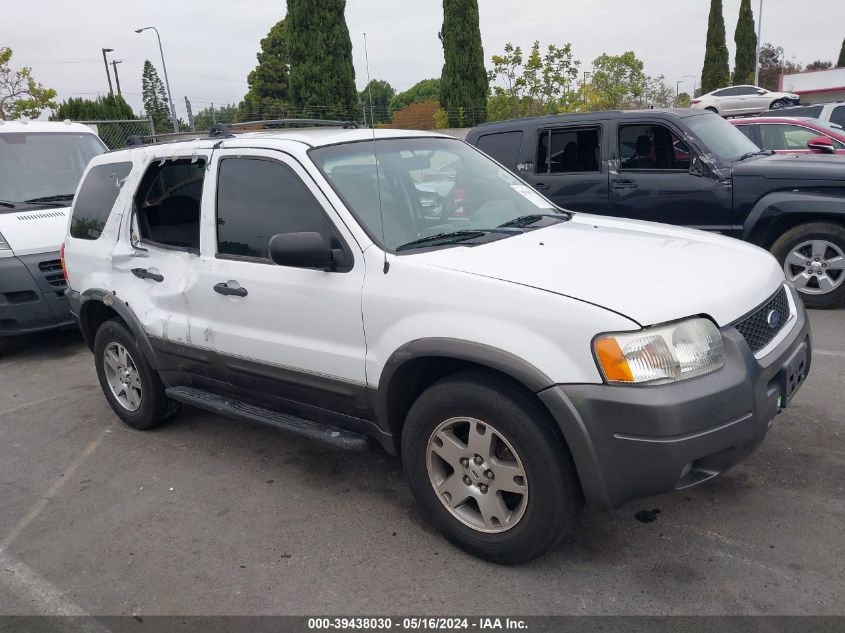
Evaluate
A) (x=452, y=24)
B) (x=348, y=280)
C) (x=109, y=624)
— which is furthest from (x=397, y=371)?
(x=452, y=24)

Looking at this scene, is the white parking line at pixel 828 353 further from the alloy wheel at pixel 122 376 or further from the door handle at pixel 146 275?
the alloy wheel at pixel 122 376

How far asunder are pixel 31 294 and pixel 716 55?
42.0 m

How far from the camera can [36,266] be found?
260 inches

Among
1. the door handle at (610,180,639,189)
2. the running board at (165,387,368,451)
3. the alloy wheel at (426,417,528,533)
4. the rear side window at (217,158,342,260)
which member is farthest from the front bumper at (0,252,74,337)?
the door handle at (610,180,639,189)

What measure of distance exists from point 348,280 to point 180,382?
1705mm

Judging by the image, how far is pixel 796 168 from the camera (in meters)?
6.47

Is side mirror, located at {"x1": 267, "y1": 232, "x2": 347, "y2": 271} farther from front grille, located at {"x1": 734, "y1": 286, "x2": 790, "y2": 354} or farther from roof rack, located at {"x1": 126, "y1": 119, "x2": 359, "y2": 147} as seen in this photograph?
front grille, located at {"x1": 734, "y1": 286, "x2": 790, "y2": 354}

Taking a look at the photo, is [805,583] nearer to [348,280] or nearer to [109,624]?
[348,280]

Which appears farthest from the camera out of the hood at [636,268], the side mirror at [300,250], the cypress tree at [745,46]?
the cypress tree at [745,46]

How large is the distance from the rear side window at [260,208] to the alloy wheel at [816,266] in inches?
196

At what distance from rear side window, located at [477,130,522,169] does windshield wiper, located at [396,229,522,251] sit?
4.32 metres

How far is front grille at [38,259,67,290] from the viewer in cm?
664

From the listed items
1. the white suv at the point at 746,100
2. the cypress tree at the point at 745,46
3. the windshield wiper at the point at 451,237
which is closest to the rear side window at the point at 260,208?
the windshield wiper at the point at 451,237

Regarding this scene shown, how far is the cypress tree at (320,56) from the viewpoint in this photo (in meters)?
19.1
